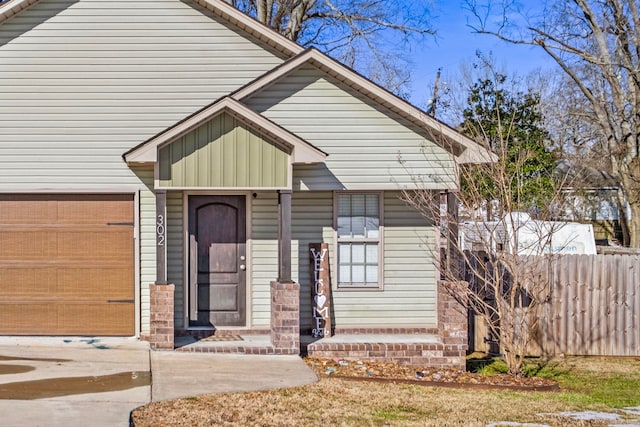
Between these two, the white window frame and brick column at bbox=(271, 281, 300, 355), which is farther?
the white window frame

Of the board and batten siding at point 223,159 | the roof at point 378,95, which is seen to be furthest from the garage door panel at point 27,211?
the roof at point 378,95

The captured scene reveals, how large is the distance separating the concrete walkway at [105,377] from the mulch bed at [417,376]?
1.61 ft

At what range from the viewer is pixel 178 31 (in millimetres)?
11594

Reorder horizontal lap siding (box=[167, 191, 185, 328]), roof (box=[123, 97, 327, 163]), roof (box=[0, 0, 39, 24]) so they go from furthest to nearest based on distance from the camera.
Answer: horizontal lap siding (box=[167, 191, 185, 328])
roof (box=[0, 0, 39, 24])
roof (box=[123, 97, 327, 163])

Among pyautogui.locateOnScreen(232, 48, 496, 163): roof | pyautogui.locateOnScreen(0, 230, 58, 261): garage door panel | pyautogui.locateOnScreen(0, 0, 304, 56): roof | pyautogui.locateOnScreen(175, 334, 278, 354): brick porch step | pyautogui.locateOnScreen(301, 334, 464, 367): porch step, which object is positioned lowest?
pyautogui.locateOnScreen(301, 334, 464, 367): porch step

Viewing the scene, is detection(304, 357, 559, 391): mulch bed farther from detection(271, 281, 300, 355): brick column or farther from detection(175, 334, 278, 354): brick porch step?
A: detection(175, 334, 278, 354): brick porch step

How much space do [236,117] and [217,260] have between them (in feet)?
8.30

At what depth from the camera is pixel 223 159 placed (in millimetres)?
10414

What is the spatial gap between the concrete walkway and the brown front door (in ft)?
3.93

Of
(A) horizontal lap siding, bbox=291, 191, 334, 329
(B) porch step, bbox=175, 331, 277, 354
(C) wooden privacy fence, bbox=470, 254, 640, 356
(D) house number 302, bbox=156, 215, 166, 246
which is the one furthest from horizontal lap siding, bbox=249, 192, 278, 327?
(C) wooden privacy fence, bbox=470, 254, 640, 356

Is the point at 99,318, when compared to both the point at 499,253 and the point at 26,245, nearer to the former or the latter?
the point at 26,245

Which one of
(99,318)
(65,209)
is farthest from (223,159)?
(99,318)

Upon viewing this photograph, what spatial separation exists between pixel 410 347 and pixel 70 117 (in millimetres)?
6319

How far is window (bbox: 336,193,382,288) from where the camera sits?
39.1 feet
